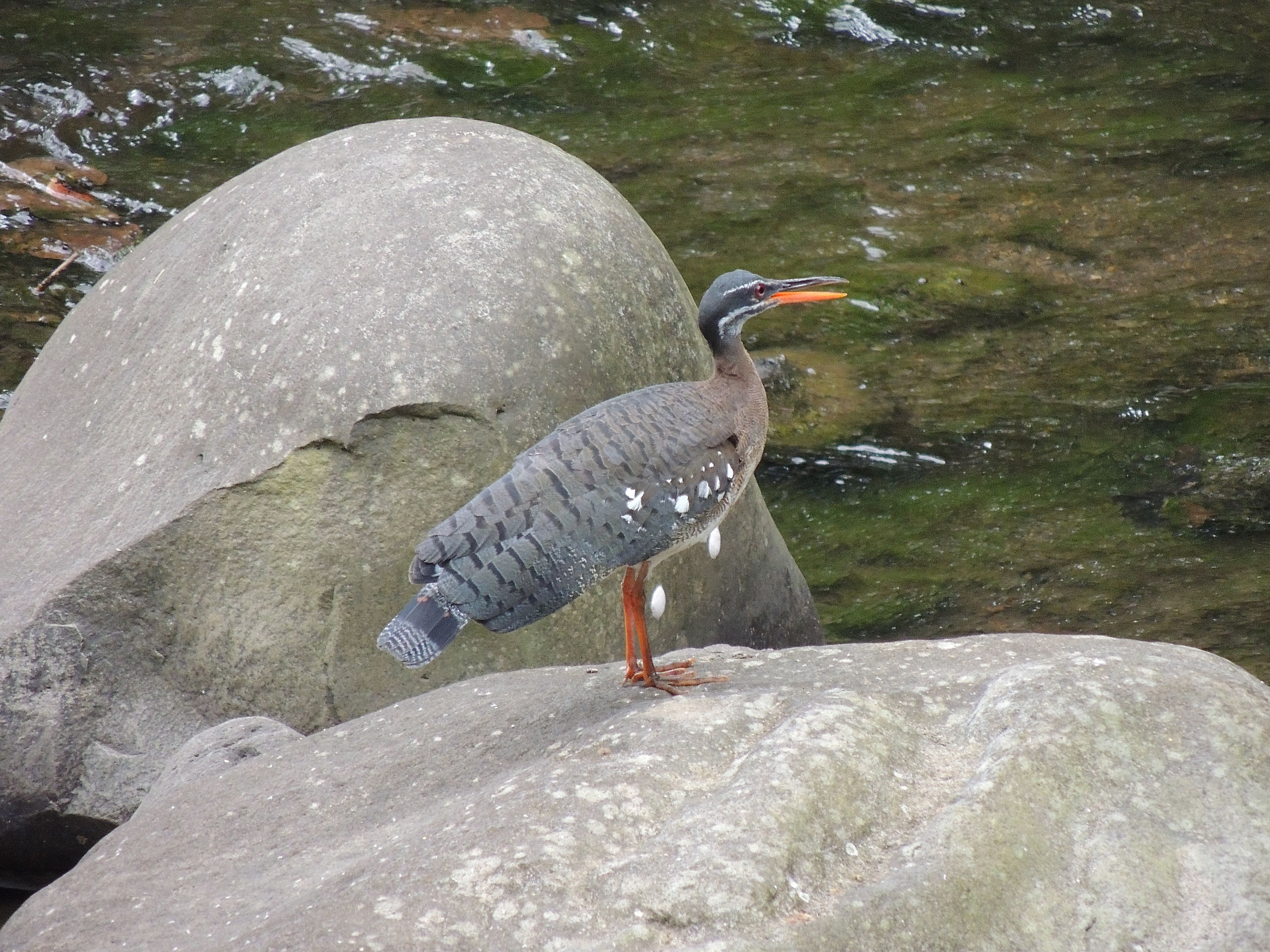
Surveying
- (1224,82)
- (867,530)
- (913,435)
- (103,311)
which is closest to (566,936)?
(103,311)

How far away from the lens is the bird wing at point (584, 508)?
3738mm

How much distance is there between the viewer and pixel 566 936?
2836 millimetres

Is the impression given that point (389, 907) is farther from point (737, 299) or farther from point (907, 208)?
point (907, 208)

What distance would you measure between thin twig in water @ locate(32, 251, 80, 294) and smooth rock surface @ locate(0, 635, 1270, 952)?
223 inches

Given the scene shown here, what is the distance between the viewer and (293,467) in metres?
4.58

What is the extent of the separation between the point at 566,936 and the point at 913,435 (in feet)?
17.5

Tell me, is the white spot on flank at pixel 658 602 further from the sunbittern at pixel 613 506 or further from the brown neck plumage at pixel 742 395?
the brown neck plumage at pixel 742 395

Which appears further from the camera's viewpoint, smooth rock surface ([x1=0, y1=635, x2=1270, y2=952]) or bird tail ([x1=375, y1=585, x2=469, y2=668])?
bird tail ([x1=375, y1=585, x2=469, y2=668])

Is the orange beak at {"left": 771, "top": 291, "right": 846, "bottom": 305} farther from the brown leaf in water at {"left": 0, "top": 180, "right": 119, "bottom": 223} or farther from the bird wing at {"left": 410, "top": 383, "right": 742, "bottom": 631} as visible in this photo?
the brown leaf in water at {"left": 0, "top": 180, "right": 119, "bottom": 223}

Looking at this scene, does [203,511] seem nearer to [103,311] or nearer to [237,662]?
[237,662]

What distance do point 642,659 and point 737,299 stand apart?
1.21 m

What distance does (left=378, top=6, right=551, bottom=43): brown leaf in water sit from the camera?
12133 mm

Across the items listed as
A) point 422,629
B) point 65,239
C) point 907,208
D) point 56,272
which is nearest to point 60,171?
point 65,239

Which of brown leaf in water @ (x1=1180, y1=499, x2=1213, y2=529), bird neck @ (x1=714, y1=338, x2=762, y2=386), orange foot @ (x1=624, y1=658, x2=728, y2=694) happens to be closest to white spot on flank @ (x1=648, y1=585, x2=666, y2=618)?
orange foot @ (x1=624, y1=658, x2=728, y2=694)
